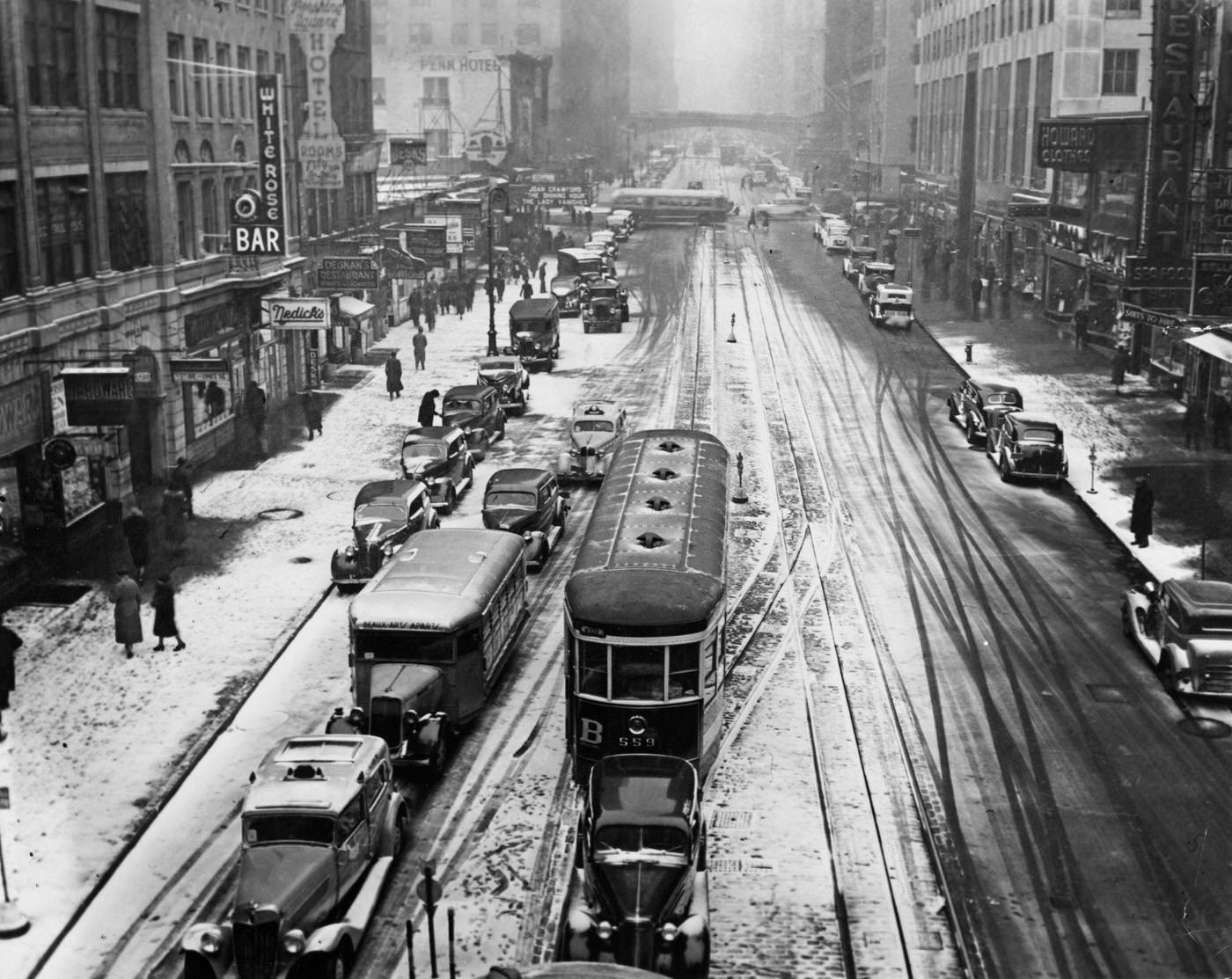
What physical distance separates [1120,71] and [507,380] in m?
42.4

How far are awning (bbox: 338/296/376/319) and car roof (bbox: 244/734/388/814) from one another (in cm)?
3803

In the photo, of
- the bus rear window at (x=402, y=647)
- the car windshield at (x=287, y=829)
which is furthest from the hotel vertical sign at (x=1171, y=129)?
the car windshield at (x=287, y=829)

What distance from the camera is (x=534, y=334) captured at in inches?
2207

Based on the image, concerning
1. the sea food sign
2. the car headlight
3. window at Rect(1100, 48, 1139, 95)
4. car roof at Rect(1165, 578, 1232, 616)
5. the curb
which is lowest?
the curb

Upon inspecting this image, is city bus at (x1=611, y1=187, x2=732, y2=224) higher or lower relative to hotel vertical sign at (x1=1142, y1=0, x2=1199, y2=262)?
lower

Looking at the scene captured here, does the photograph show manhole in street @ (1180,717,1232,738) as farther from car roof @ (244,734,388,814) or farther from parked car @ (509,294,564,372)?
parked car @ (509,294,564,372)

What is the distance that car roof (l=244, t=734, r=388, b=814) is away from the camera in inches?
658

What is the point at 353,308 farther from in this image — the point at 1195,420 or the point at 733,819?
the point at 733,819

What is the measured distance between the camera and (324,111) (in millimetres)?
51062

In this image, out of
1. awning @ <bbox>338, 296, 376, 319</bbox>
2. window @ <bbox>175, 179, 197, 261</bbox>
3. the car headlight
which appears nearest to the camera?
the car headlight

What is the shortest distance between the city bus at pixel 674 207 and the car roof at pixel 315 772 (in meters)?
109

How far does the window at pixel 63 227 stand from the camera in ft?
105

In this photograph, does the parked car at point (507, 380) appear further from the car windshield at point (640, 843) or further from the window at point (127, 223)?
the car windshield at point (640, 843)

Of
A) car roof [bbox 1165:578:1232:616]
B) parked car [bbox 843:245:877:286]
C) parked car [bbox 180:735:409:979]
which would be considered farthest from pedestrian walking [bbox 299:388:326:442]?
parked car [bbox 843:245:877:286]
